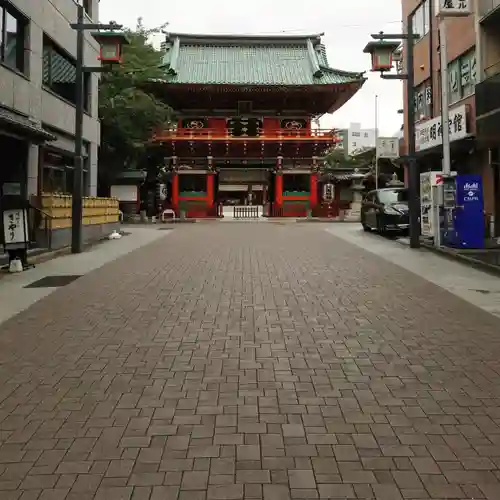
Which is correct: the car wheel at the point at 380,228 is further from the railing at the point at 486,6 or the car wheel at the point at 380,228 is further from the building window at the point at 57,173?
the building window at the point at 57,173

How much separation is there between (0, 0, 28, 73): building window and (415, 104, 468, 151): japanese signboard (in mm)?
12195

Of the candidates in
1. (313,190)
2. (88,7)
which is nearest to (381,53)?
(88,7)

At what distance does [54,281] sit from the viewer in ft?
35.7

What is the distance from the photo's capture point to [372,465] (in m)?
3.47

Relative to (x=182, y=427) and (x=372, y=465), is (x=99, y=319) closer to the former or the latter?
(x=182, y=427)

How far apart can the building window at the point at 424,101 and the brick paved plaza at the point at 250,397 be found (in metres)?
16.0

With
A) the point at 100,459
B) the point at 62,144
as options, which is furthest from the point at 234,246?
Result: the point at 100,459

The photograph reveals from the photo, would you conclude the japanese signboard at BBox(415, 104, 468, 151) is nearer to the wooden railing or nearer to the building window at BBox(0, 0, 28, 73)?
the wooden railing

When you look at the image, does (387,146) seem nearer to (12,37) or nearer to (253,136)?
(253,136)

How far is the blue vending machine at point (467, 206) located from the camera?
49.4 feet

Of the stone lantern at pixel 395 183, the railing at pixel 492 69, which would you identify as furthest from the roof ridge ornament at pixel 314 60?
the railing at pixel 492 69

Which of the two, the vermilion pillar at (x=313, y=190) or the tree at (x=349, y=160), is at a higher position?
the tree at (x=349, y=160)

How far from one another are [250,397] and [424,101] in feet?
71.7

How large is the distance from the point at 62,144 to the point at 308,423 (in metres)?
16.3
